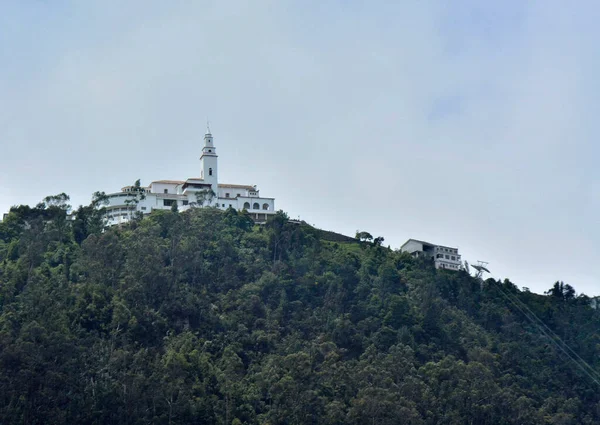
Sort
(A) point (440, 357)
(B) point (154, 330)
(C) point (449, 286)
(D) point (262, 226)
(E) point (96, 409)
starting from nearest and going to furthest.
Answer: (E) point (96, 409) < (B) point (154, 330) < (A) point (440, 357) < (C) point (449, 286) < (D) point (262, 226)

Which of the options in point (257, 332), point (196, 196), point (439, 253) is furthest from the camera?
point (439, 253)

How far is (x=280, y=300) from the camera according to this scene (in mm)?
60125

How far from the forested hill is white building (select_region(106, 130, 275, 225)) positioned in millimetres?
2955


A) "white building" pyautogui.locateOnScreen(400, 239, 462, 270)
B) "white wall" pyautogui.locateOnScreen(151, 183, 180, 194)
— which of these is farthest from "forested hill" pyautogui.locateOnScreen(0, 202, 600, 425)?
"white wall" pyautogui.locateOnScreen(151, 183, 180, 194)

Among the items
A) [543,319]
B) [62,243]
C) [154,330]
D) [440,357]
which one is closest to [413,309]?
[440,357]

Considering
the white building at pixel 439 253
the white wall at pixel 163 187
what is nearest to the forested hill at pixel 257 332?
the white building at pixel 439 253

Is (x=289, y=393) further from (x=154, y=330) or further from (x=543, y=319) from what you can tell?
(x=543, y=319)

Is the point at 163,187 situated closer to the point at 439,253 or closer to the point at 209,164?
the point at 209,164

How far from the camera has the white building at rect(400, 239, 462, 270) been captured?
244 feet

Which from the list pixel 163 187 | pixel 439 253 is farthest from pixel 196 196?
pixel 439 253

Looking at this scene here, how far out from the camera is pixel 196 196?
72.2 meters

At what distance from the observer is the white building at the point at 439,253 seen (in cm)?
7431

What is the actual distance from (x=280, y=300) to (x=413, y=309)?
25.1ft

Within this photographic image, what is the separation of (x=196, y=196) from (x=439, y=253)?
16.3m
